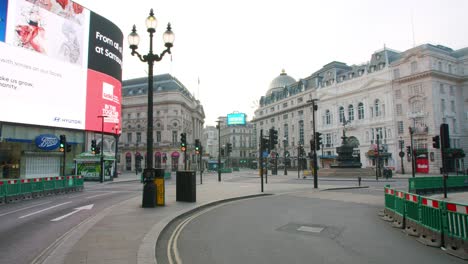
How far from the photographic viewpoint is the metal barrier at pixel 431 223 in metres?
7.72

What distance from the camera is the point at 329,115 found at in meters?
81.2

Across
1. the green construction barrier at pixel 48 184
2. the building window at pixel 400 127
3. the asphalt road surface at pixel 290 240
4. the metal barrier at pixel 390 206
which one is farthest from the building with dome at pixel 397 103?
the green construction barrier at pixel 48 184

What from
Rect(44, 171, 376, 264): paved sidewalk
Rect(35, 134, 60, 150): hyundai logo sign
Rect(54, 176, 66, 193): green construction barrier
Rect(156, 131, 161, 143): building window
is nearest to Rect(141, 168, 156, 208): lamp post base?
Rect(44, 171, 376, 264): paved sidewalk

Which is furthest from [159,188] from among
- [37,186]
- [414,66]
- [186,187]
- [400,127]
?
[400,127]

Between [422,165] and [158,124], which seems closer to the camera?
[422,165]

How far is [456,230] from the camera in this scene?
7.16 metres

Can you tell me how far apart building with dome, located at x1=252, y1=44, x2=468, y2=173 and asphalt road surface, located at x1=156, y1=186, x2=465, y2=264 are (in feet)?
124

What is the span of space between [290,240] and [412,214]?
3.82m

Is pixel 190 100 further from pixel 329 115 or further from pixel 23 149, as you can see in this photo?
pixel 23 149

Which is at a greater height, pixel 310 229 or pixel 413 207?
pixel 413 207

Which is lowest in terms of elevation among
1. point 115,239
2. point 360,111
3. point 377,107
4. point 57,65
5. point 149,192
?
point 115,239

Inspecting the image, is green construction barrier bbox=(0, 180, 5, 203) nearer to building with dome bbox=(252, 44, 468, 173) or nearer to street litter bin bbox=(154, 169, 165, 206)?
street litter bin bbox=(154, 169, 165, 206)

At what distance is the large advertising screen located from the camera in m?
36.0

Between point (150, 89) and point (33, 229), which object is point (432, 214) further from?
point (33, 229)
